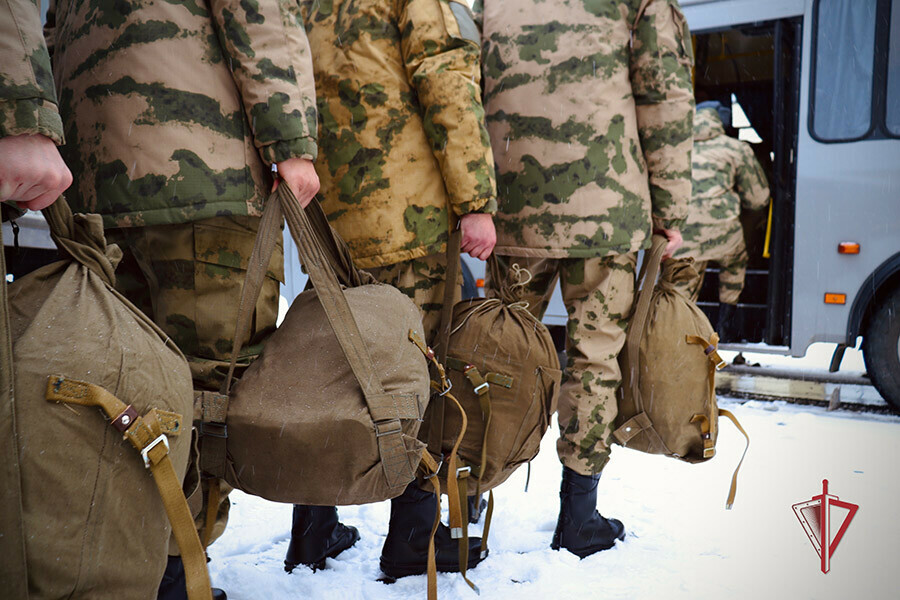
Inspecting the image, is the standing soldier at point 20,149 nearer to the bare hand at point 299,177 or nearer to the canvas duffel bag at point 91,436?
the canvas duffel bag at point 91,436

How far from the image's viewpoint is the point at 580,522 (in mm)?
2156

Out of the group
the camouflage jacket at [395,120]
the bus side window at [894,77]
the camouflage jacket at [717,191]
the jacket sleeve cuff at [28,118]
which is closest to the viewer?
the jacket sleeve cuff at [28,118]

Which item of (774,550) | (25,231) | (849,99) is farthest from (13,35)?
(849,99)

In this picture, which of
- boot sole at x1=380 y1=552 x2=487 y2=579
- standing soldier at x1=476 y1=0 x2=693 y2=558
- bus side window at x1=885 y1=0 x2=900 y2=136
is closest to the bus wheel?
bus side window at x1=885 y1=0 x2=900 y2=136

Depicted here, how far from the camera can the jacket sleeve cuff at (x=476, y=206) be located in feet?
6.07

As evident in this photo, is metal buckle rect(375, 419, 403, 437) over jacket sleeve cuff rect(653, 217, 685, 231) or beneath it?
beneath

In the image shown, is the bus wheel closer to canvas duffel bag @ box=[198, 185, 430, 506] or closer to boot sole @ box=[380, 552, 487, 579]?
boot sole @ box=[380, 552, 487, 579]

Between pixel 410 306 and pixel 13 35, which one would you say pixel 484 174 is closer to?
pixel 410 306

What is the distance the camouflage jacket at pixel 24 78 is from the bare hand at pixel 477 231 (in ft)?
3.65

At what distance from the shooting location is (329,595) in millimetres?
1771

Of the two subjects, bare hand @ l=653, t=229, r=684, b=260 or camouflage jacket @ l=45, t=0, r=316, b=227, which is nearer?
camouflage jacket @ l=45, t=0, r=316, b=227

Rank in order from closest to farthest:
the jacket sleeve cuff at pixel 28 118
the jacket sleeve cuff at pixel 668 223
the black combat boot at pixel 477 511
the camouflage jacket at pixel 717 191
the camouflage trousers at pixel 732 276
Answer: the jacket sleeve cuff at pixel 28 118, the black combat boot at pixel 477 511, the jacket sleeve cuff at pixel 668 223, the camouflage jacket at pixel 717 191, the camouflage trousers at pixel 732 276

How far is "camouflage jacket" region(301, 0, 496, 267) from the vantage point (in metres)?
1.79

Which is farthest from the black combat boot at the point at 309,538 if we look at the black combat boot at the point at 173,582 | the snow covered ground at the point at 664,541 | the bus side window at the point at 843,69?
the bus side window at the point at 843,69
